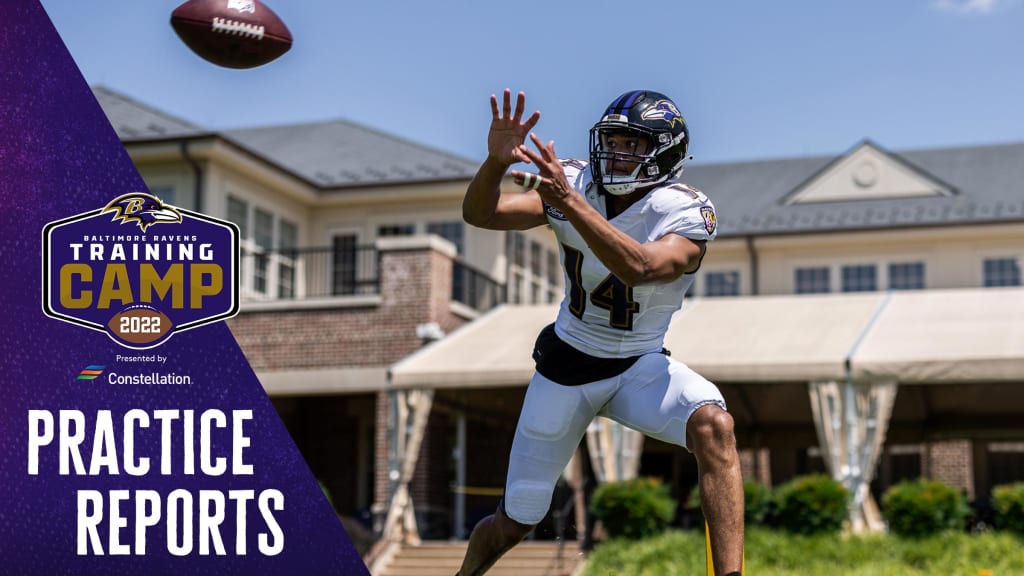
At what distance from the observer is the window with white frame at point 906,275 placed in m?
28.0

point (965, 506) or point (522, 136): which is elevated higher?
point (522, 136)

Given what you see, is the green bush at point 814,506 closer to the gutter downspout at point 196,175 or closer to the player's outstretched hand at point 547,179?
the gutter downspout at point 196,175

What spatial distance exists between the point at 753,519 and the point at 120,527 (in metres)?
10.3

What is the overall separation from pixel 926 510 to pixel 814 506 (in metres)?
1.24

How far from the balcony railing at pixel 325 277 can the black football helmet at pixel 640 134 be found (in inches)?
683

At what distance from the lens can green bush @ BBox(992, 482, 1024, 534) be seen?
629 inches

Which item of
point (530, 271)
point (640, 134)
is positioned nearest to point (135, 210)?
point (640, 134)

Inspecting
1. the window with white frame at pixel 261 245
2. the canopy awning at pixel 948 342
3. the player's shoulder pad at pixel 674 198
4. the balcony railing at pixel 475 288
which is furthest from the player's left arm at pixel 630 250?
the window with white frame at pixel 261 245

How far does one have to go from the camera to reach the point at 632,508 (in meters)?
17.4

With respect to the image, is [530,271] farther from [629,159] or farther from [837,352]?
[629,159]

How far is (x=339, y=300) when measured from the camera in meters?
22.8

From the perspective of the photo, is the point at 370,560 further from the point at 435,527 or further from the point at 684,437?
the point at 684,437

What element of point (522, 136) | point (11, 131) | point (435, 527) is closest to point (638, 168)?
point (522, 136)
